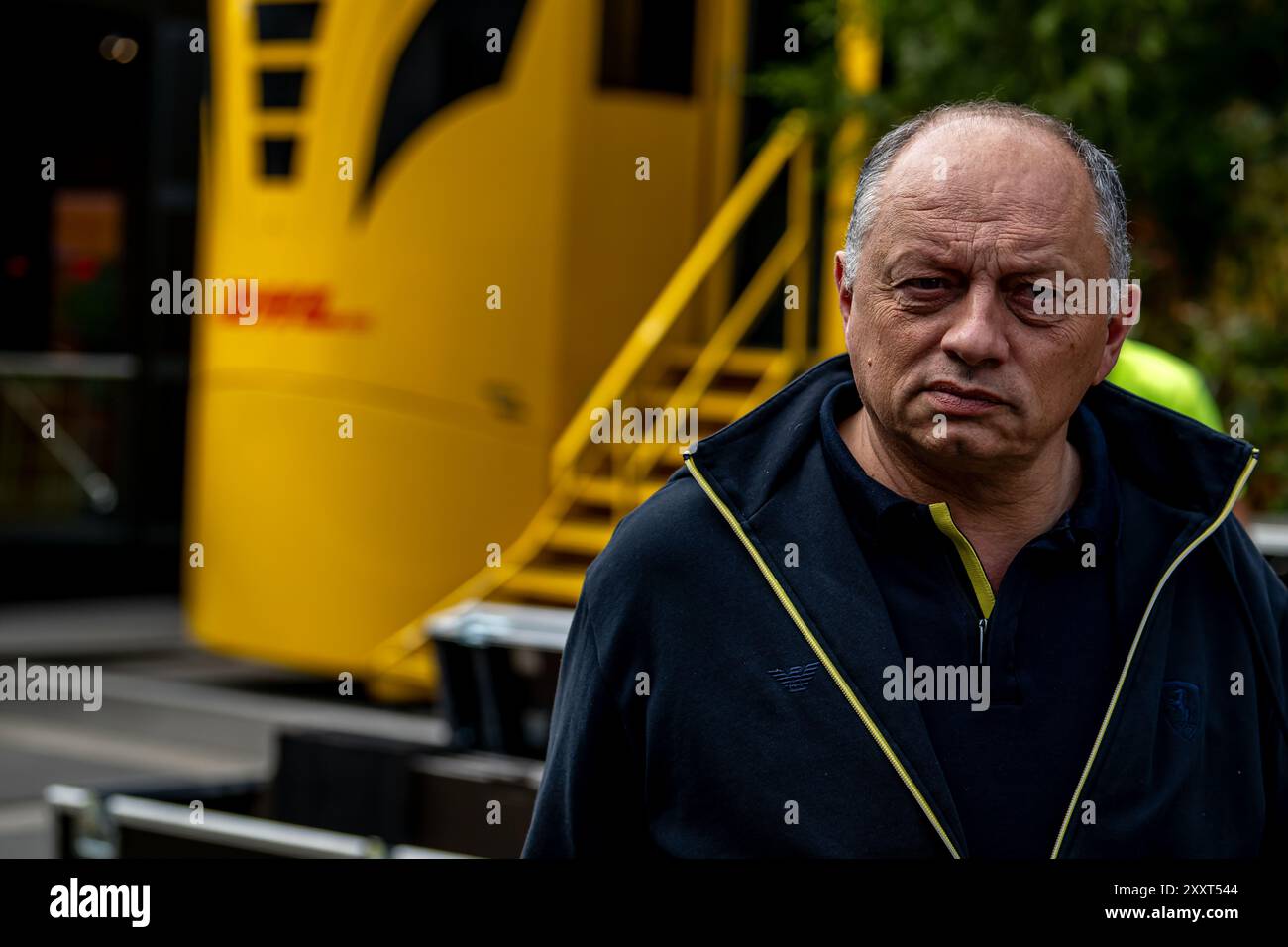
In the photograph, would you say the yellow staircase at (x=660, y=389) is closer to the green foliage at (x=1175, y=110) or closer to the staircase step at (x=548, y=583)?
the staircase step at (x=548, y=583)

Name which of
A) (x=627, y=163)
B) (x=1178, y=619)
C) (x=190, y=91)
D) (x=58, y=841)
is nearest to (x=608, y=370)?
(x=627, y=163)

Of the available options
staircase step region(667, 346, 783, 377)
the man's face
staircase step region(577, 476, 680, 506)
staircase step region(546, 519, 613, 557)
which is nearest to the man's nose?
the man's face

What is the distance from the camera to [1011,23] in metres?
8.12

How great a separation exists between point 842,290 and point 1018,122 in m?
0.24

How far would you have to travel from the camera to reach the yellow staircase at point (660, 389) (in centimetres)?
952

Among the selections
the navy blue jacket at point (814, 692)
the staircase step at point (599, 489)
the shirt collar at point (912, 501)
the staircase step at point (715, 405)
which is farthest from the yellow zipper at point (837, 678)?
the staircase step at point (715, 405)

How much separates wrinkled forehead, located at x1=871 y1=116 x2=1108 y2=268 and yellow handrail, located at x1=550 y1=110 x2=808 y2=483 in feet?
24.1

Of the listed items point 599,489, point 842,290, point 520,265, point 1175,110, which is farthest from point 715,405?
point 842,290

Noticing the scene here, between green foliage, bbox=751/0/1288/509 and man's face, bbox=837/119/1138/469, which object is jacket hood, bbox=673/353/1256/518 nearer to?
man's face, bbox=837/119/1138/469

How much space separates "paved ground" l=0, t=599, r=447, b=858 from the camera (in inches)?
331

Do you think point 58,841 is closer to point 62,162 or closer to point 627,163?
point 627,163

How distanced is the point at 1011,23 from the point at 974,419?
6.44 m

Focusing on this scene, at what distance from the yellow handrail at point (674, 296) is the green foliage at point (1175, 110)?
1.14 m

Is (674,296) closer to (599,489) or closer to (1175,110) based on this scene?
(599,489)
